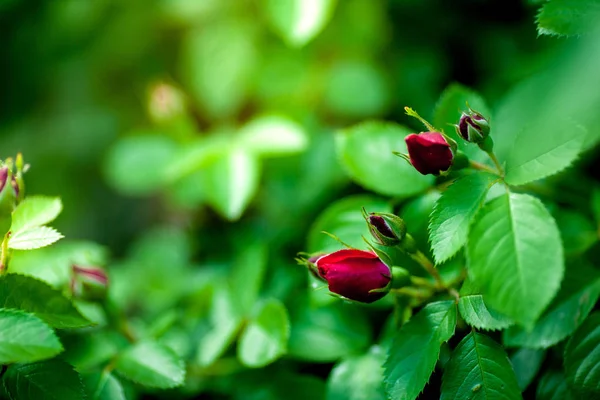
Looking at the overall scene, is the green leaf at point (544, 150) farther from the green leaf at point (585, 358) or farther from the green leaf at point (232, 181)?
the green leaf at point (232, 181)

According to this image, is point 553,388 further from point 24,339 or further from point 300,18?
point 300,18

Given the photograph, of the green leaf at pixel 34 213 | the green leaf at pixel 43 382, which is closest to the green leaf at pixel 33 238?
the green leaf at pixel 34 213

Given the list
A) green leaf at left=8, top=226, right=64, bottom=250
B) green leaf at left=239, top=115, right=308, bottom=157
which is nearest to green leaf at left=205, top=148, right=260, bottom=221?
green leaf at left=239, top=115, right=308, bottom=157

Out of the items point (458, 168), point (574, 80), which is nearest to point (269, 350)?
point (458, 168)

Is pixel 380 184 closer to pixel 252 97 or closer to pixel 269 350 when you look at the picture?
pixel 269 350

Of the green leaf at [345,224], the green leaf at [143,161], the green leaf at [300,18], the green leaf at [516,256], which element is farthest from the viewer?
the green leaf at [143,161]

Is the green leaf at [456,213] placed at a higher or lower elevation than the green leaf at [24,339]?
higher

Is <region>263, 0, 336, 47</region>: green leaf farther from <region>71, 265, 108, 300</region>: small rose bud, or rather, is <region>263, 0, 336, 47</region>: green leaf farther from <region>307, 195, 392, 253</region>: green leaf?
<region>71, 265, 108, 300</region>: small rose bud
